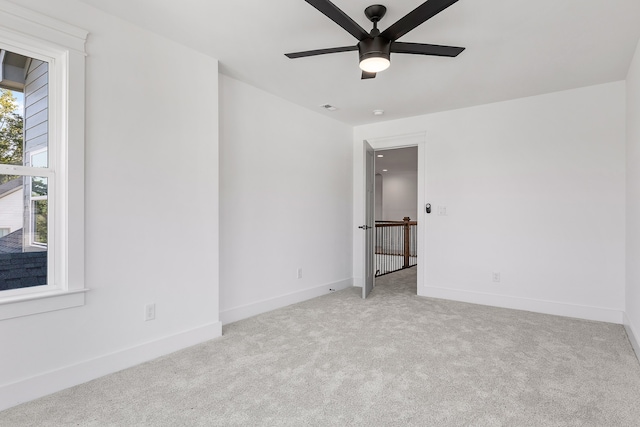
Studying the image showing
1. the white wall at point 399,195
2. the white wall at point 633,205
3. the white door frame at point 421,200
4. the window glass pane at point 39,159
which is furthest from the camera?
the white wall at point 399,195

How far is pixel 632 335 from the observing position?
293 cm

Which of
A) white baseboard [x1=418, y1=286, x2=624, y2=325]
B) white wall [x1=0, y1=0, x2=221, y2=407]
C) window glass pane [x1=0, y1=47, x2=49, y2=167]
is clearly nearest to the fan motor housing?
white wall [x1=0, y1=0, x2=221, y2=407]

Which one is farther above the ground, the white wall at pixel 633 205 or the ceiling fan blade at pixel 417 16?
the ceiling fan blade at pixel 417 16

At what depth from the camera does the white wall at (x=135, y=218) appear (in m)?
2.12

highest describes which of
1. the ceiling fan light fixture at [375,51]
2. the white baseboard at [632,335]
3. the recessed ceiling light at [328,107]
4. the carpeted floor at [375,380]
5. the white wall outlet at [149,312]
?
the recessed ceiling light at [328,107]

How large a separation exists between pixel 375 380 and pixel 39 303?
84.2 inches

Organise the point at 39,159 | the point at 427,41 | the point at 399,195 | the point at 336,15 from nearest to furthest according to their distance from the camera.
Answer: the point at 336,15 < the point at 39,159 < the point at 427,41 < the point at 399,195

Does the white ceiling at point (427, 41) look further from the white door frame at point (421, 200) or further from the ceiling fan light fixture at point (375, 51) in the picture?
the white door frame at point (421, 200)

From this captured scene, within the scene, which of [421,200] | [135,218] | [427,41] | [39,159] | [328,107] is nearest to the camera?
[39,159]

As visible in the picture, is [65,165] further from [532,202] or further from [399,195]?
[399,195]

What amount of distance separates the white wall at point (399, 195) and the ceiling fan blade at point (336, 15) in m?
9.90

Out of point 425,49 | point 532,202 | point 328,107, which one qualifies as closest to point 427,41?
point 425,49

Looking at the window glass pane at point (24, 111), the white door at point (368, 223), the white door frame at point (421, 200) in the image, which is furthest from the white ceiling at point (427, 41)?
the white door at point (368, 223)

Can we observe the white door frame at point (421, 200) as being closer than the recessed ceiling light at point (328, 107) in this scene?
No
